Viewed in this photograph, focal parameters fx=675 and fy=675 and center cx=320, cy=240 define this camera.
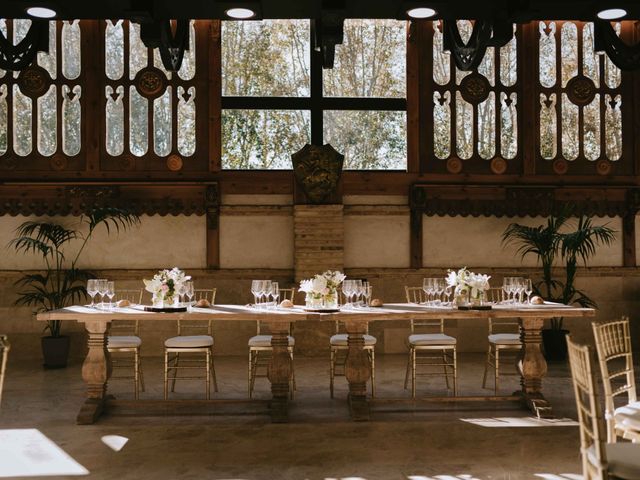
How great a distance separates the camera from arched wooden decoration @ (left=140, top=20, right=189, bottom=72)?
15.5 ft

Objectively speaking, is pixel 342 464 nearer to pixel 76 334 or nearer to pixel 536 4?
pixel 536 4

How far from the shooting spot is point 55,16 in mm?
4477

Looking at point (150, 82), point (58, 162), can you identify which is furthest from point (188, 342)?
point (150, 82)

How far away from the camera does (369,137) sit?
9000mm

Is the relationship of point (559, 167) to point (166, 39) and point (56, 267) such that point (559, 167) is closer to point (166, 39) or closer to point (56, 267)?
point (166, 39)

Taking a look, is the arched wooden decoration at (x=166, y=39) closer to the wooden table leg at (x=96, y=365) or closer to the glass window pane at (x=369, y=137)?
the wooden table leg at (x=96, y=365)

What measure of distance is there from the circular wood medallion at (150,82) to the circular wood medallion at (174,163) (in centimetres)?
82

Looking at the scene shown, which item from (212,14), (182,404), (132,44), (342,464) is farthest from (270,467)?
(132,44)

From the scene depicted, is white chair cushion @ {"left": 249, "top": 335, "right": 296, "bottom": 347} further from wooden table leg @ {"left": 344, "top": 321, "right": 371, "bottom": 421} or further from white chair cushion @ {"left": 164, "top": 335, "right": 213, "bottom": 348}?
wooden table leg @ {"left": 344, "top": 321, "right": 371, "bottom": 421}

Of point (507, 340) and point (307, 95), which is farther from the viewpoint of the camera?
point (307, 95)

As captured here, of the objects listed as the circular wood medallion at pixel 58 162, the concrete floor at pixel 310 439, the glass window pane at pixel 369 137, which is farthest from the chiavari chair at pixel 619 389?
the circular wood medallion at pixel 58 162

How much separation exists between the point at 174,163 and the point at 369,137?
2.59m

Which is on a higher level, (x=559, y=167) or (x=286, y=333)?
(x=559, y=167)

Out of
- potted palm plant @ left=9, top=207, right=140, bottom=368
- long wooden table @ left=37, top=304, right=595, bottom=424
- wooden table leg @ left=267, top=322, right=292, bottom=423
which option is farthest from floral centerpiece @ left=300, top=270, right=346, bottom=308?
potted palm plant @ left=9, top=207, right=140, bottom=368
